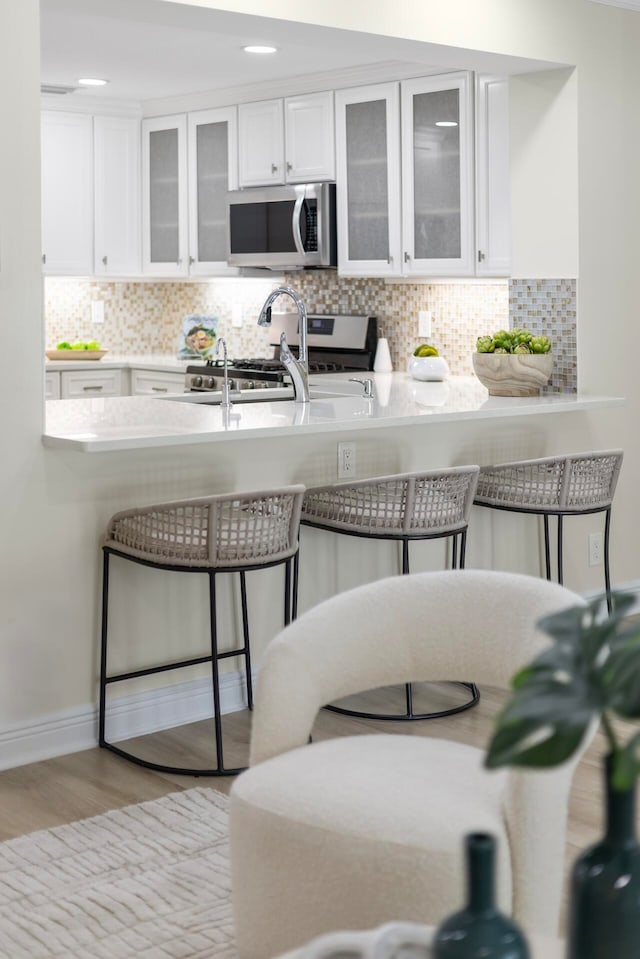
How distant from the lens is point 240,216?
6.51 metres

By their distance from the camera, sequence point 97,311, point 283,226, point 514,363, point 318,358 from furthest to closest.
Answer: point 97,311 → point 318,358 → point 283,226 → point 514,363

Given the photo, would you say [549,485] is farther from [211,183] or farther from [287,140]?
[211,183]

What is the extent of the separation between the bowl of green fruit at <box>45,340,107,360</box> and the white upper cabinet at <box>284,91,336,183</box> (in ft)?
4.87

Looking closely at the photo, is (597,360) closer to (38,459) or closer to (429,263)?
(429,263)

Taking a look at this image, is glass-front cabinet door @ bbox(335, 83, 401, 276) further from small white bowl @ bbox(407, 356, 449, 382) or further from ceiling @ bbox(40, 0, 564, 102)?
small white bowl @ bbox(407, 356, 449, 382)

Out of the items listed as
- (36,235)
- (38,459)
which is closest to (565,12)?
(36,235)

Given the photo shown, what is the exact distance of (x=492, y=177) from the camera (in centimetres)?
539

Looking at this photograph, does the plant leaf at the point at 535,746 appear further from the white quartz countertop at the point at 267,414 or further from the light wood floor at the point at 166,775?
the white quartz countertop at the point at 267,414

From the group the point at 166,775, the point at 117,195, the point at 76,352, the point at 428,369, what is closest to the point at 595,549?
the point at 428,369

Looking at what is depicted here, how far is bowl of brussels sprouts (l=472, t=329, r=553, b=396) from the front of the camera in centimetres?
464

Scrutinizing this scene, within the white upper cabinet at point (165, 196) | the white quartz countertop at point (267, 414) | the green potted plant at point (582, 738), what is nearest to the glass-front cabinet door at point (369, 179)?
the white quartz countertop at point (267, 414)

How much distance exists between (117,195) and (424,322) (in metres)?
2.05

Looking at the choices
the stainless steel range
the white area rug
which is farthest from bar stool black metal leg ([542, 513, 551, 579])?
the stainless steel range

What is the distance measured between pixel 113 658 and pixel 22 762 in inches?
15.6
